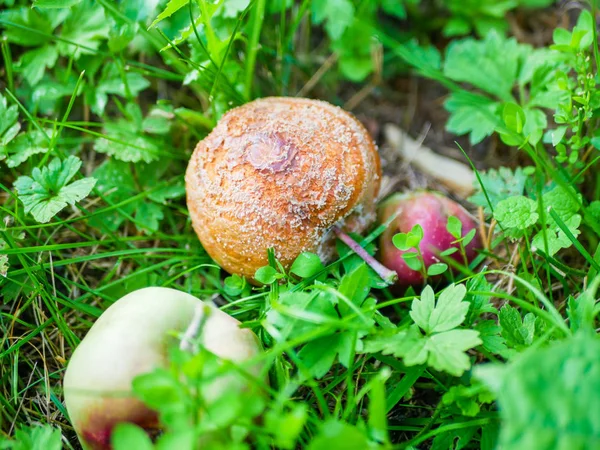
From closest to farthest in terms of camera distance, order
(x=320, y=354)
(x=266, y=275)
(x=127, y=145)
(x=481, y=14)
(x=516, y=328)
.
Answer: (x=320, y=354) → (x=516, y=328) → (x=266, y=275) → (x=127, y=145) → (x=481, y=14)

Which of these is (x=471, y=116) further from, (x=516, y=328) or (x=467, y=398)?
(x=467, y=398)

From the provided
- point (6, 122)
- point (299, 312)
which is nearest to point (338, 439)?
point (299, 312)

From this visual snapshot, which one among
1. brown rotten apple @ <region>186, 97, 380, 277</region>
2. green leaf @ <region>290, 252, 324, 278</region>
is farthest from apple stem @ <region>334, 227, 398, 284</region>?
green leaf @ <region>290, 252, 324, 278</region>

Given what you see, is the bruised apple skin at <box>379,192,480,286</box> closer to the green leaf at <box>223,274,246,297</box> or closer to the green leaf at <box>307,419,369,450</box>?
the green leaf at <box>223,274,246,297</box>

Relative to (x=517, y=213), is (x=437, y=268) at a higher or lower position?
lower

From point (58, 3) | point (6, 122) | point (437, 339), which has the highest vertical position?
point (58, 3)

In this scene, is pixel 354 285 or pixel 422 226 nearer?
pixel 354 285

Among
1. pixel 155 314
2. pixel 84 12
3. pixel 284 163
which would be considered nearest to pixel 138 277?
pixel 155 314
